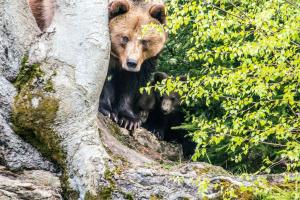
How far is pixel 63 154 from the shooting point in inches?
217

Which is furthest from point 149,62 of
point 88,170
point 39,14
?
point 88,170

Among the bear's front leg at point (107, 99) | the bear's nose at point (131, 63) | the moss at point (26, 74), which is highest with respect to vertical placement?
the moss at point (26, 74)

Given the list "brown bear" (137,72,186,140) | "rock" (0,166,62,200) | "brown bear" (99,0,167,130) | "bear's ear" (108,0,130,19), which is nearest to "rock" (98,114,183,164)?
"brown bear" (99,0,167,130)

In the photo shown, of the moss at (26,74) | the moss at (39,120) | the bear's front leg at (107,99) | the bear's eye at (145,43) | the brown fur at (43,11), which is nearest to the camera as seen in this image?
the moss at (39,120)

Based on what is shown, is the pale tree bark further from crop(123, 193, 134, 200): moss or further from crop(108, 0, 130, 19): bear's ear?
crop(108, 0, 130, 19): bear's ear

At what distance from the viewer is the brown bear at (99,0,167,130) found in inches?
325

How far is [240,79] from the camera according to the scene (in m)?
5.56

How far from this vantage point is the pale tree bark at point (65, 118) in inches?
208

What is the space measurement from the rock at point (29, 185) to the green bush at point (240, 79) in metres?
1.30

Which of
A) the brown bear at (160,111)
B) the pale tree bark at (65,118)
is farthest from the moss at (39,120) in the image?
the brown bear at (160,111)

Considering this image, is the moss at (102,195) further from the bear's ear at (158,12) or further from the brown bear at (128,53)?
the bear's ear at (158,12)

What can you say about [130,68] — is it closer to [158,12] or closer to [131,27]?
[131,27]

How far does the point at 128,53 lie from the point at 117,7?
645mm

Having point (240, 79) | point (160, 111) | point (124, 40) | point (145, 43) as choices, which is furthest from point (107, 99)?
point (240, 79)
